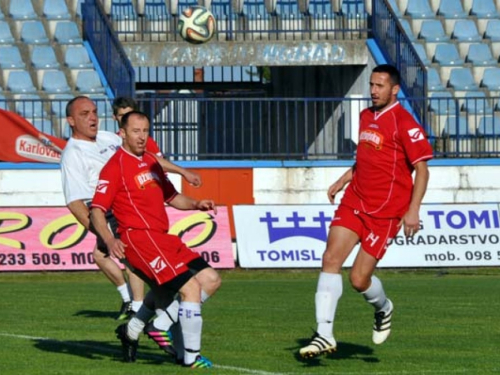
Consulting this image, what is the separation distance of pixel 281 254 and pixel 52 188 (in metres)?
3.87

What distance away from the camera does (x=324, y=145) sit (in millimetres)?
23016

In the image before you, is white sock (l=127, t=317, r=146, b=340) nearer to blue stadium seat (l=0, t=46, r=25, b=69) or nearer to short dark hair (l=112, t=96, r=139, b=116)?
short dark hair (l=112, t=96, r=139, b=116)

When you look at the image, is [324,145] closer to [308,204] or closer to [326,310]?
[308,204]

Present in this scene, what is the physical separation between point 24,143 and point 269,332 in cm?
1185

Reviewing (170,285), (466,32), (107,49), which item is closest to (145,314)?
(170,285)

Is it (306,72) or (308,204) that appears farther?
(306,72)

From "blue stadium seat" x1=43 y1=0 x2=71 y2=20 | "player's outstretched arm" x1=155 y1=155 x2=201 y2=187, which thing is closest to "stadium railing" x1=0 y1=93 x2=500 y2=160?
"blue stadium seat" x1=43 y1=0 x2=71 y2=20

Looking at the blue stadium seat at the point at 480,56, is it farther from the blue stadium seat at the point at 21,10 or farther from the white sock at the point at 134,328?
the white sock at the point at 134,328

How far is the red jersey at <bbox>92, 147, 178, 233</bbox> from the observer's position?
8898mm

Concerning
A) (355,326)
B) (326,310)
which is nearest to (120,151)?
(326,310)

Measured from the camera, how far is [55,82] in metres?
25.8

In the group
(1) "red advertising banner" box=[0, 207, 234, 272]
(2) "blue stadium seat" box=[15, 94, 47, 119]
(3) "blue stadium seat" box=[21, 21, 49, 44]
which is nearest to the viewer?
(1) "red advertising banner" box=[0, 207, 234, 272]

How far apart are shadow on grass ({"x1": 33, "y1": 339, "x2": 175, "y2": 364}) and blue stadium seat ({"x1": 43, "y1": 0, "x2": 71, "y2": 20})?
1741 cm

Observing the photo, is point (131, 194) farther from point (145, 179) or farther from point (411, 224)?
point (411, 224)
